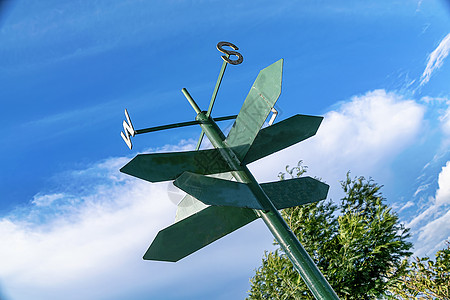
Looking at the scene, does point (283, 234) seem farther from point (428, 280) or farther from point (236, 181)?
point (428, 280)

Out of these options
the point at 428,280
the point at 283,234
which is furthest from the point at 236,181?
the point at 428,280

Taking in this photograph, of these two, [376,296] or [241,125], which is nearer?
[241,125]

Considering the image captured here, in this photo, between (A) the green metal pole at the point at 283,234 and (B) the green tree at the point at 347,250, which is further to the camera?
(B) the green tree at the point at 347,250

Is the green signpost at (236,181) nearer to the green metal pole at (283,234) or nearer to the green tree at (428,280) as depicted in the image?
the green metal pole at (283,234)

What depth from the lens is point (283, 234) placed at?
4262 mm

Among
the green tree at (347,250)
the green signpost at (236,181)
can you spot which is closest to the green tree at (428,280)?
the green tree at (347,250)

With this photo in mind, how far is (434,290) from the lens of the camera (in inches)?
357

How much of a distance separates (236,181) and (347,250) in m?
7.50

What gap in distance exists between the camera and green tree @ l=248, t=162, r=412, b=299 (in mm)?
10820

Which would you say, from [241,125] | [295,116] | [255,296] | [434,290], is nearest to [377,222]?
[434,290]

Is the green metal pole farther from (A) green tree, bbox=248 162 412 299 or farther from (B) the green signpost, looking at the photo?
(A) green tree, bbox=248 162 412 299

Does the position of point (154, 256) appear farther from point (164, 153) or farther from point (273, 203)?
point (273, 203)

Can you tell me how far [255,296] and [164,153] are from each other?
364 inches

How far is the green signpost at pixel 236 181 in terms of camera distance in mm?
3996
